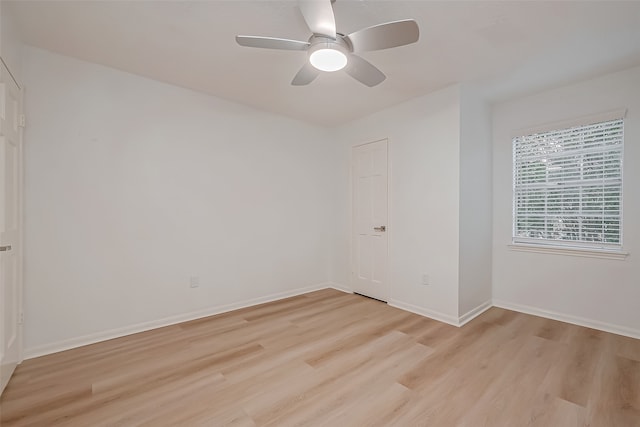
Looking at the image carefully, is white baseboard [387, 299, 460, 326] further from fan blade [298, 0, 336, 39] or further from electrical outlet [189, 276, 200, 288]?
fan blade [298, 0, 336, 39]

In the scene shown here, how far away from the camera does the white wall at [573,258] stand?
2.65m

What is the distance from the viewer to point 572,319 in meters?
2.96

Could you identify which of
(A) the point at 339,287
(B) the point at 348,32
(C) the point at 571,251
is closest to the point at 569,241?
(C) the point at 571,251

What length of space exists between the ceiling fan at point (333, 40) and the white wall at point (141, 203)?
1.68 m

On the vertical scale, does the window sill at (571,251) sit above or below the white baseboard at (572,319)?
above

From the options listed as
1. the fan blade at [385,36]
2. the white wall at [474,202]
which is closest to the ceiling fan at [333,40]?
the fan blade at [385,36]

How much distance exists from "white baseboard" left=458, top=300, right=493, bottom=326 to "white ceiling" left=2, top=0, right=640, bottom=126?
8.22ft

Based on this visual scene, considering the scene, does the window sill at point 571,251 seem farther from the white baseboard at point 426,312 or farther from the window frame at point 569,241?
the white baseboard at point 426,312

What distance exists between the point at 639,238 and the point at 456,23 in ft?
8.82

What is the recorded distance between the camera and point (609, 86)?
276 cm

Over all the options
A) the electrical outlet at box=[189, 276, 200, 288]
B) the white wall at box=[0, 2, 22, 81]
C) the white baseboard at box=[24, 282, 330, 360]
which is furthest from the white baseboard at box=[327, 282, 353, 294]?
the white wall at box=[0, 2, 22, 81]

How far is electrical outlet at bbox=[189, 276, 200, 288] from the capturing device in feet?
10.1

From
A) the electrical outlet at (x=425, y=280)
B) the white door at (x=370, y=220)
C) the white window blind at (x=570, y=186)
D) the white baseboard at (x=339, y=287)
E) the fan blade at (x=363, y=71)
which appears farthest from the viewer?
the white baseboard at (x=339, y=287)

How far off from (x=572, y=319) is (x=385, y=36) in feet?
11.3
